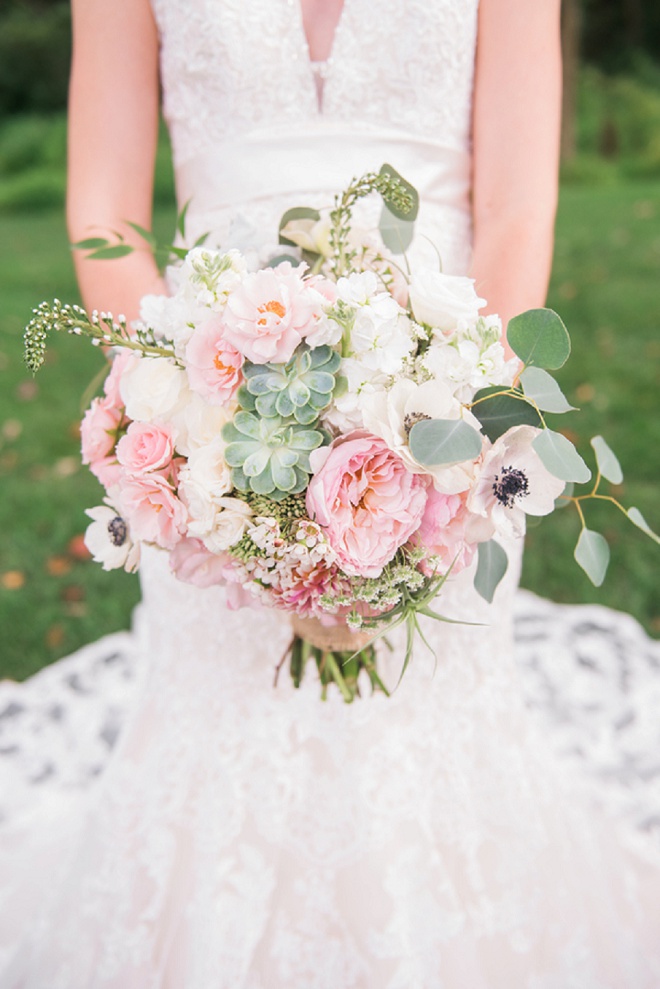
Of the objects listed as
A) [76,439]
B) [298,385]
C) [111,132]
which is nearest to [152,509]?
[298,385]

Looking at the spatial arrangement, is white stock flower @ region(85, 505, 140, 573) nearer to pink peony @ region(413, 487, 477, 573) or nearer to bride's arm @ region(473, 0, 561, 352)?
pink peony @ region(413, 487, 477, 573)

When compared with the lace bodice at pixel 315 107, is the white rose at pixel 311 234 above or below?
below

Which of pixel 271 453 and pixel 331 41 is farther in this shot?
pixel 331 41

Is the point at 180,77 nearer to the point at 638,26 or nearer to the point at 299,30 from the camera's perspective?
the point at 299,30

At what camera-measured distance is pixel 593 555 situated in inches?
54.2

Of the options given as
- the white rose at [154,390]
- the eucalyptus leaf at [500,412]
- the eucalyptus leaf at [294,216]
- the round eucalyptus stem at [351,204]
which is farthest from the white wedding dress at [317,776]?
the eucalyptus leaf at [500,412]

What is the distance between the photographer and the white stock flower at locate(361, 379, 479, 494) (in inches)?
47.8

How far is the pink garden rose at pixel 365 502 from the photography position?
1220 mm

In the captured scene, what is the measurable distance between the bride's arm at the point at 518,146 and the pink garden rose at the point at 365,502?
61 centimetres

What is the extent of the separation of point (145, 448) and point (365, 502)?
1.11ft

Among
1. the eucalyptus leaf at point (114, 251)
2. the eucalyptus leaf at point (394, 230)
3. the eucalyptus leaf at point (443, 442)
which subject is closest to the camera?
the eucalyptus leaf at point (443, 442)

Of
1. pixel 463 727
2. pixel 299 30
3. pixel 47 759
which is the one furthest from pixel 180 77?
pixel 47 759

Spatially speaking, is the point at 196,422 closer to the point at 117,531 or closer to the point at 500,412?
the point at 117,531

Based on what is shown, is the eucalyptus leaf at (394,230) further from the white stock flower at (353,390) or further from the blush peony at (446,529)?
the blush peony at (446,529)
